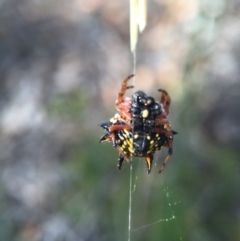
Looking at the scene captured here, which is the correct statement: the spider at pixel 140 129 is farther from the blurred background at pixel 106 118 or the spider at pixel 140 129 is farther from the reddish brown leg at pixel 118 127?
the blurred background at pixel 106 118

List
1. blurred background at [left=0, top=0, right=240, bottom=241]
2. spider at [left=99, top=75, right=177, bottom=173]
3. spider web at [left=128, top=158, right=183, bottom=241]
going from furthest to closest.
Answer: blurred background at [left=0, top=0, right=240, bottom=241], spider web at [left=128, top=158, right=183, bottom=241], spider at [left=99, top=75, right=177, bottom=173]

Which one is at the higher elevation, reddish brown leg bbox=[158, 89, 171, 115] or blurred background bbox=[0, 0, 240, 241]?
blurred background bbox=[0, 0, 240, 241]

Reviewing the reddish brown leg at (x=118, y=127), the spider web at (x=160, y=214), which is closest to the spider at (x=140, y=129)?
the reddish brown leg at (x=118, y=127)

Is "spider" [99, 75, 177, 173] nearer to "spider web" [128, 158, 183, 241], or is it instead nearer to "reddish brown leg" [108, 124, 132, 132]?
"reddish brown leg" [108, 124, 132, 132]

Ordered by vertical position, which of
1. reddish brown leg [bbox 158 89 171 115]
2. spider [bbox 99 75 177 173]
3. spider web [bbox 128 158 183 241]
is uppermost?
spider web [bbox 128 158 183 241]

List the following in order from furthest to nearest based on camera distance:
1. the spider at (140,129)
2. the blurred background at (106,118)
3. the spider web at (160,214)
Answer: the blurred background at (106,118)
the spider web at (160,214)
the spider at (140,129)

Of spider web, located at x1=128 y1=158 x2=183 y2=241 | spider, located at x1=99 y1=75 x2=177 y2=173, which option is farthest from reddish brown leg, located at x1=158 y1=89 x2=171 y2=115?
spider web, located at x1=128 y1=158 x2=183 y2=241

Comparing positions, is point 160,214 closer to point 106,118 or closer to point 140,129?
point 106,118
